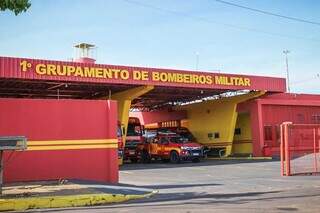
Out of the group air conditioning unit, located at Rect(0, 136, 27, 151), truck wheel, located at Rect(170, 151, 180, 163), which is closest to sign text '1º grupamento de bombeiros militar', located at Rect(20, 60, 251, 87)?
truck wheel, located at Rect(170, 151, 180, 163)

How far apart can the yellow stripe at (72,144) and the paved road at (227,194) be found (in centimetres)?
173

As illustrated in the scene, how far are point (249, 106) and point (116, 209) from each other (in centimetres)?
2750

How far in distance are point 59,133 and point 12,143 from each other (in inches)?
198

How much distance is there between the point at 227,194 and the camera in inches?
638

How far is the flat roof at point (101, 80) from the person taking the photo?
29.6m

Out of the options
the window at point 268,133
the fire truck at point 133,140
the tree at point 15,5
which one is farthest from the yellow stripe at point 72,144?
the window at point 268,133

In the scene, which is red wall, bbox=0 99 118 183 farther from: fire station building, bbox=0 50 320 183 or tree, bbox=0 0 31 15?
tree, bbox=0 0 31 15

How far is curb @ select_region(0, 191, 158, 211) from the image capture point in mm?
13930

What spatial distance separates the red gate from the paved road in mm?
851

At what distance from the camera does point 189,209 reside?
12438mm

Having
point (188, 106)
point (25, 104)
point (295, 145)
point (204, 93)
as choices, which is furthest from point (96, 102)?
point (188, 106)

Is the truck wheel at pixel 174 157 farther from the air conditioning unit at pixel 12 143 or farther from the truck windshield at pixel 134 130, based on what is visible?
the air conditioning unit at pixel 12 143

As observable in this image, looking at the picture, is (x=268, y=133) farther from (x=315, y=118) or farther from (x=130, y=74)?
(x=130, y=74)

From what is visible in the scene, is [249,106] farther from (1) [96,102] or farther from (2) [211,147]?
(1) [96,102]
